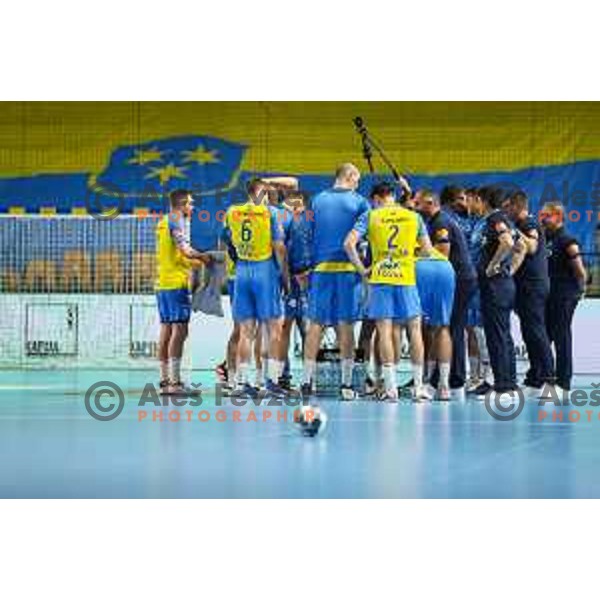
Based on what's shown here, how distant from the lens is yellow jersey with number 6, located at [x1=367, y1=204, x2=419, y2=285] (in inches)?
378

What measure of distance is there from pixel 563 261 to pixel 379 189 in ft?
5.81

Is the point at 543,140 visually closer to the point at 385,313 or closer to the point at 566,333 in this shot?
the point at 566,333

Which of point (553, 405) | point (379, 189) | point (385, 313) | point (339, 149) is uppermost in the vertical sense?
point (339, 149)

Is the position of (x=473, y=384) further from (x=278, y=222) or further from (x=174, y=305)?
(x=174, y=305)

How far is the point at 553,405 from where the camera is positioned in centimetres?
1030

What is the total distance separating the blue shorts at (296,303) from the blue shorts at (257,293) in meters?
0.59

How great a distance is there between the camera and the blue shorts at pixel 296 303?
34.9 ft

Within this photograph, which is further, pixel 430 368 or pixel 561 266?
pixel 430 368

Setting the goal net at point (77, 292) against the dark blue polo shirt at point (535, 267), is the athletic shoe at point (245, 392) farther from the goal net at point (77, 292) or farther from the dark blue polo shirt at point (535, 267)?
the goal net at point (77, 292)

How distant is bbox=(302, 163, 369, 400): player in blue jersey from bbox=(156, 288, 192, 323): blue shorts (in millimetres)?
953

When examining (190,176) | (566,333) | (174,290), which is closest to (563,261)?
(566,333)

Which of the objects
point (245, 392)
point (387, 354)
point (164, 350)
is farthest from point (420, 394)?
point (164, 350)

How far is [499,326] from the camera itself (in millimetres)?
10008

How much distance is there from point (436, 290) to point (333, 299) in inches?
31.9
